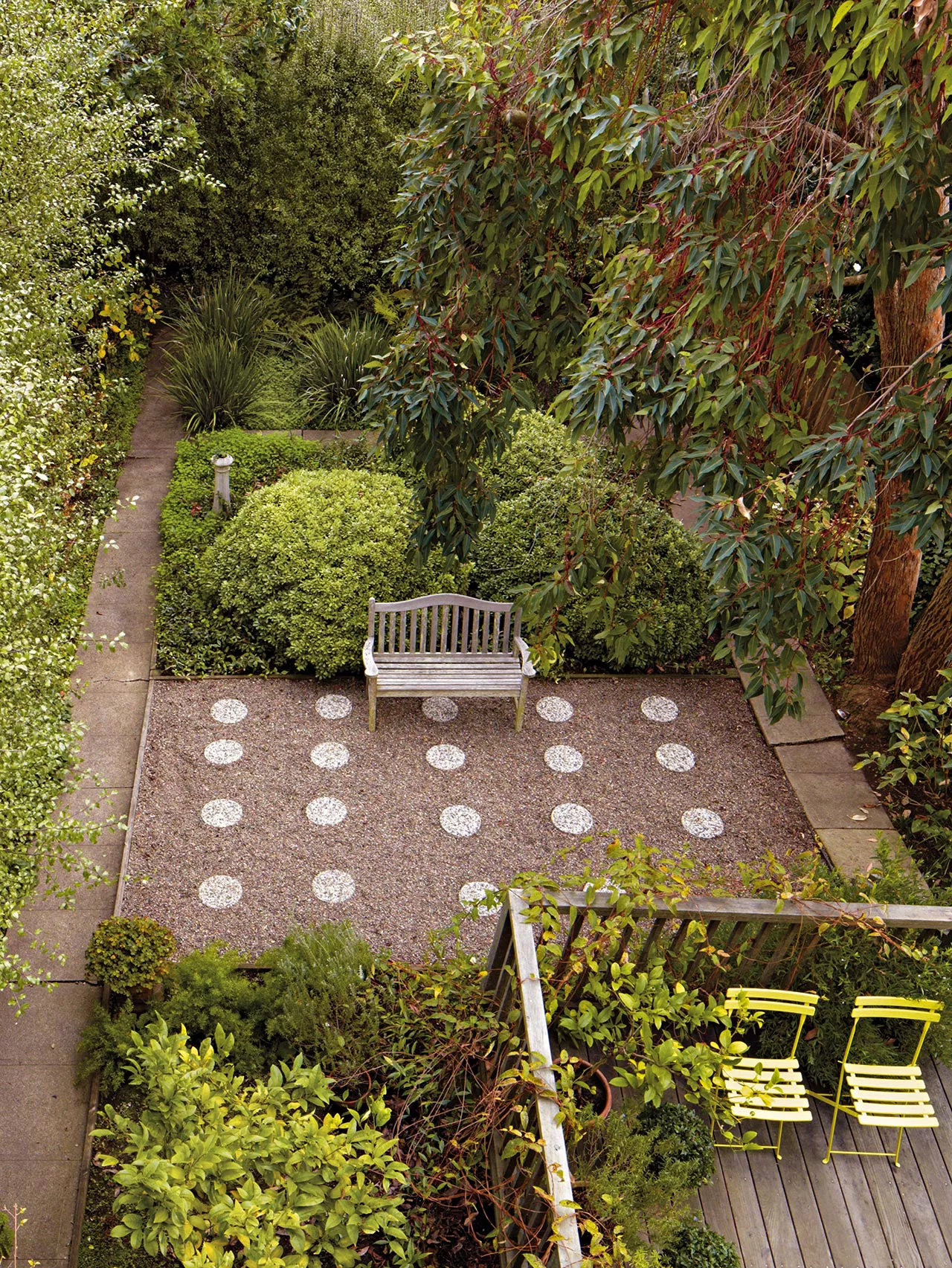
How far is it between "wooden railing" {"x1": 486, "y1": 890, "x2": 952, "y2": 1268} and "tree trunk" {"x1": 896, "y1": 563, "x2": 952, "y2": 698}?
106 inches

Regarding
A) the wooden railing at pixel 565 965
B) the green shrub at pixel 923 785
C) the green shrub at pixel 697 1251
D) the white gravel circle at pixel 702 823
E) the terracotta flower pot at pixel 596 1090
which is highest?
the wooden railing at pixel 565 965

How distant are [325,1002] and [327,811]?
5.44ft

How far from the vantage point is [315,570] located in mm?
7059

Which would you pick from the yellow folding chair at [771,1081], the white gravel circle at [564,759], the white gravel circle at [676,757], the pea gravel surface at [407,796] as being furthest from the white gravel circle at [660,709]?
the yellow folding chair at [771,1081]

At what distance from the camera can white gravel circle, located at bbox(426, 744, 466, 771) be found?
654cm

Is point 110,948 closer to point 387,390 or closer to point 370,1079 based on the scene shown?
point 370,1079

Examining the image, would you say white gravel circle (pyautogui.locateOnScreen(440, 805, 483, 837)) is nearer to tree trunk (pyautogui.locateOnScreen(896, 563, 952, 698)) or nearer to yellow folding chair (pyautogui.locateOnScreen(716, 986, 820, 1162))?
yellow folding chair (pyautogui.locateOnScreen(716, 986, 820, 1162))

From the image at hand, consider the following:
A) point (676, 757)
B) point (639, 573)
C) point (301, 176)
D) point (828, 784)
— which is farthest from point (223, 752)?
point (301, 176)

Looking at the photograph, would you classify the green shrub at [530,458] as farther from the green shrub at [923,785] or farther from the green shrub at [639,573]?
the green shrub at [923,785]

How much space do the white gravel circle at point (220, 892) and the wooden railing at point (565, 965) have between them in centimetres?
194

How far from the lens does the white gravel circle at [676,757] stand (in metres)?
6.68

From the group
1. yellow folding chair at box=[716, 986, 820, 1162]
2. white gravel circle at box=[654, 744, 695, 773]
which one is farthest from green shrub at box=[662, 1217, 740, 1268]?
white gravel circle at box=[654, 744, 695, 773]

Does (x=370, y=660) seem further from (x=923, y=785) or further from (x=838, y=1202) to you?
(x=838, y=1202)

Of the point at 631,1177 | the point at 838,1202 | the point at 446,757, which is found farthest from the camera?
the point at 446,757
